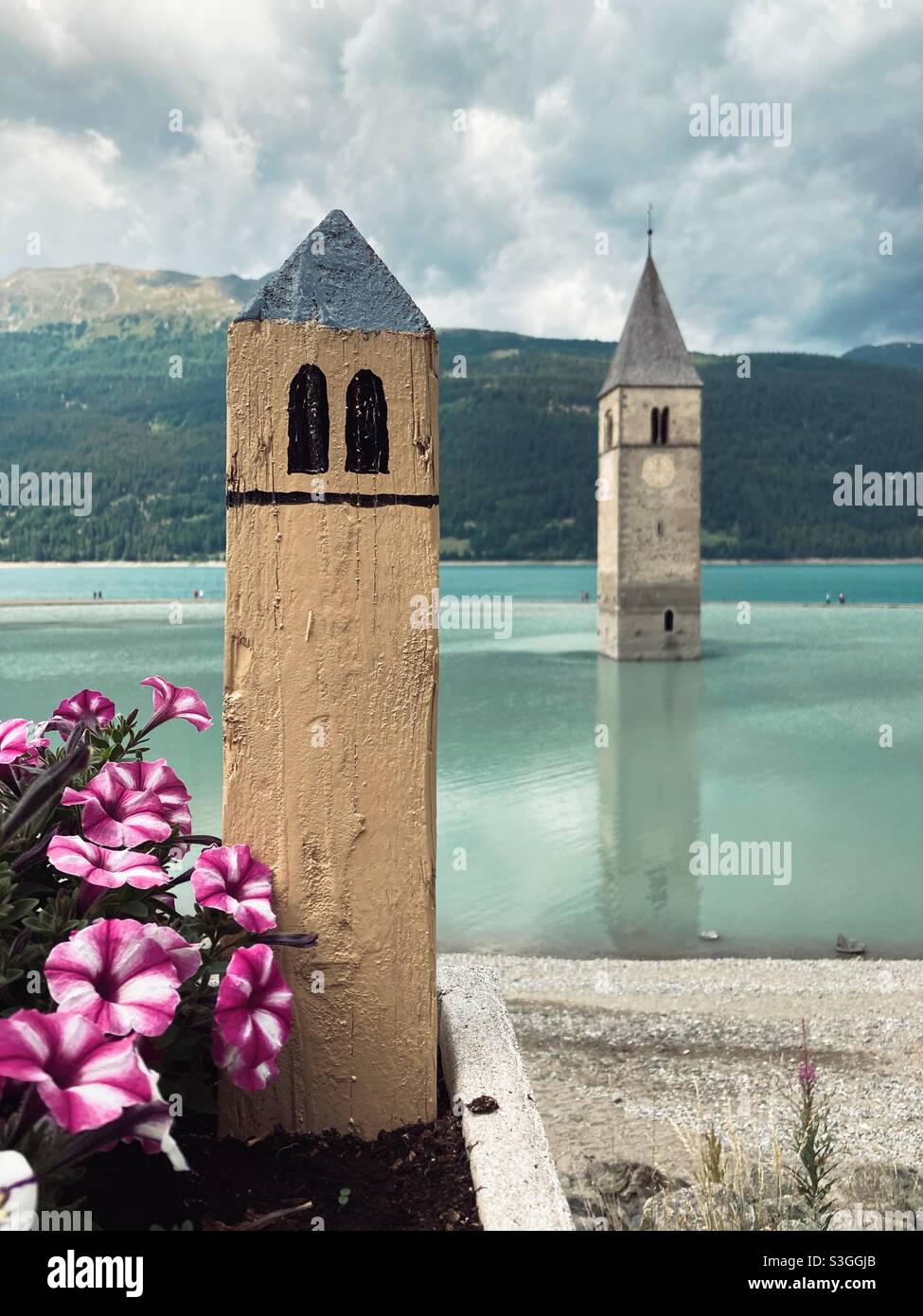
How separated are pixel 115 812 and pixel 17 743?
1.00ft

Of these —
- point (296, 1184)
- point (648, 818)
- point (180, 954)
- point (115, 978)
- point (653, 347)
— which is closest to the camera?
point (115, 978)

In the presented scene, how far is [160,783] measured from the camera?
1994 mm

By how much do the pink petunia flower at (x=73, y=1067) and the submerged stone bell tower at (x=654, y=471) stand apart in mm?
31816

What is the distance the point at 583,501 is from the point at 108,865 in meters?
125

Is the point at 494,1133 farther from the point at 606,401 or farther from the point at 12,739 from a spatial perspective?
the point at 606,401

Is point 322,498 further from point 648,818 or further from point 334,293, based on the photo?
point 648,818

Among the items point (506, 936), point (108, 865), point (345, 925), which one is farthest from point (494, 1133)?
point (506, 936)

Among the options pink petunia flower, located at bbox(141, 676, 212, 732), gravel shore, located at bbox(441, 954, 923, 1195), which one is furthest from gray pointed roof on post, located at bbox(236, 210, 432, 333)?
gravel shore, located at bbox(441, 954, 923, 1195)

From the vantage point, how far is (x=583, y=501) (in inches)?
4875

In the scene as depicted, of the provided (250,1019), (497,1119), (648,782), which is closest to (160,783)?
(250,1019)

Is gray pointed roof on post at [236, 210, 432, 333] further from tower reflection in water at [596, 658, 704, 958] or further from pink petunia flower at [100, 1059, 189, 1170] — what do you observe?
tower reflection in water at [596, 658, 704, 958]

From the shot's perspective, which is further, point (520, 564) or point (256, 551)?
point (520, 564)

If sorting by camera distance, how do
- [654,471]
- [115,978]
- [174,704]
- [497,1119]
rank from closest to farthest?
[115,978], [497,1119], [174,704], [654,471]

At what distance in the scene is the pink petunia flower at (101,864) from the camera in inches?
64.3
